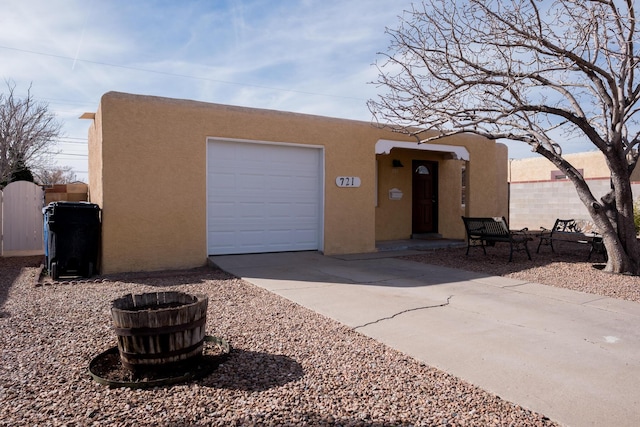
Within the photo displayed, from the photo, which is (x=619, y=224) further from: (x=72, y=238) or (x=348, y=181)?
A: (x=72, y=238)

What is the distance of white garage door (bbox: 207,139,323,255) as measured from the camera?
9422 mm

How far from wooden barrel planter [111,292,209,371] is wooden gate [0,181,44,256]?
10050mm

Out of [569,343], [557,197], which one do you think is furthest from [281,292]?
[557,197]

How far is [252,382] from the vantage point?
3.55m

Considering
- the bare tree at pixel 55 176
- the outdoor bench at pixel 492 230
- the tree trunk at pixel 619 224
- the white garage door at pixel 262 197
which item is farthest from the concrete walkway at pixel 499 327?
the bare tree at pixel 55 176

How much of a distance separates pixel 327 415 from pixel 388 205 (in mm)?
10535

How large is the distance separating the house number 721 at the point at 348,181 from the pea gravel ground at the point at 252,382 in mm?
4926

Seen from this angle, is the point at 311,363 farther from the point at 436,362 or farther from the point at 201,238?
the point at 201,238

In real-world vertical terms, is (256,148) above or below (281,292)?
above

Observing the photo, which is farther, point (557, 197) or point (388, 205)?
point (557, 197)

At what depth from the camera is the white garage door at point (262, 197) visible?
9.42 m

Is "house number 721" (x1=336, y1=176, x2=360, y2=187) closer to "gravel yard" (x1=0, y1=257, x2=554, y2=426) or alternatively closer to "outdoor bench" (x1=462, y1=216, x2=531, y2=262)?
"outdoor bench" (x1=462, y1=216, x2=531, y2=262)

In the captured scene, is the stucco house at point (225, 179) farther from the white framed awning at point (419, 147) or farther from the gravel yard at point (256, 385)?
the gravel yard at point (256, 385)

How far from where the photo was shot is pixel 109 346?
439cm
